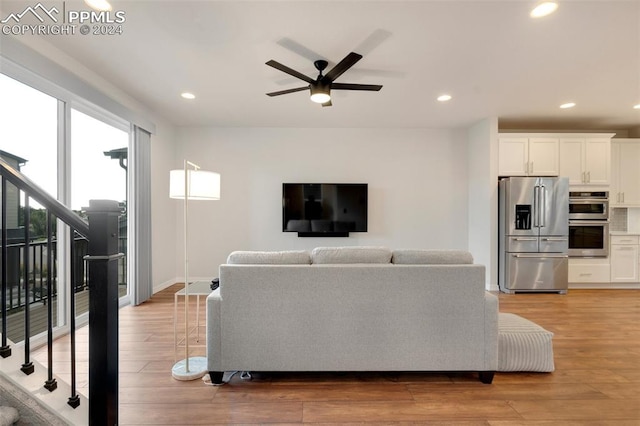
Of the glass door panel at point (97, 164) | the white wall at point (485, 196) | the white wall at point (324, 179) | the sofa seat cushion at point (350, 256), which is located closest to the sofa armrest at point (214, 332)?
the sofa seat cushion at point (350, 256)

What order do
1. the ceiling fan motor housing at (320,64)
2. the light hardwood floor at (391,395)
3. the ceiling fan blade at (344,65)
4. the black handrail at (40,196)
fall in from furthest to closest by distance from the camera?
1. the ceiling fan motor housing at (320,64)
2. the ceiling fan blade at (344,65)
3. the light hardwood floor at (391,395)
4. the black handrail at (40,196)

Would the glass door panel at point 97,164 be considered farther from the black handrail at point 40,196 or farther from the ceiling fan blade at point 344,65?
the ceiling fan blade at point 344,65

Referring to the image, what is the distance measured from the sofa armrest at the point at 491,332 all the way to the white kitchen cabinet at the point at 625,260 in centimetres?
428

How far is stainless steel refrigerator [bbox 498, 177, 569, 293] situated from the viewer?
4293mm

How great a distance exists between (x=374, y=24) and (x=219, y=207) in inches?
150

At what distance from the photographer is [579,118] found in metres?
4.56

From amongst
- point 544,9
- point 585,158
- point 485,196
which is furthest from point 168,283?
point 585,158

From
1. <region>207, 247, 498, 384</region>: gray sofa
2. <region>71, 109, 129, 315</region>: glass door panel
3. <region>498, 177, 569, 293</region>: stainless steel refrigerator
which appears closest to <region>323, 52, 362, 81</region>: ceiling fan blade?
<region>207, 247, 498, 384</region>: gray sofa

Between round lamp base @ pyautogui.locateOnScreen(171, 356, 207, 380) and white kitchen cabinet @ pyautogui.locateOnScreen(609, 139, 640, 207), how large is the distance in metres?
6.33

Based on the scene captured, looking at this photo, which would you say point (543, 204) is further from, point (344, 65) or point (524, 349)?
point (344, 65)

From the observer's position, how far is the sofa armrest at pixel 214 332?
6.41 feet

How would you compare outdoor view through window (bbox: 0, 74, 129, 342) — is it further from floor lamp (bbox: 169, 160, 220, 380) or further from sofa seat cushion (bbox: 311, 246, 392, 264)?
sofa seat cushion (bbox: 311, 246, 392, 264)

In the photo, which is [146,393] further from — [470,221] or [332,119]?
[470,221]

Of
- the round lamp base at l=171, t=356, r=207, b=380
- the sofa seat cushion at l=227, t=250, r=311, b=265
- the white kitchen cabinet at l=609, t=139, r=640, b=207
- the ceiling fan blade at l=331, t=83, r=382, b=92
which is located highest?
the ceiling fan blade at l=331, t=83, r=382, b=92
